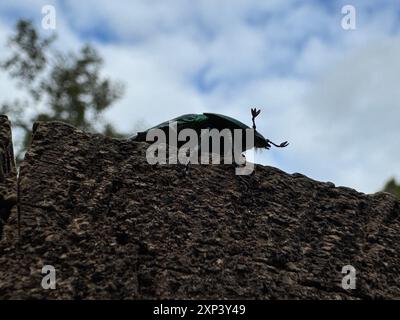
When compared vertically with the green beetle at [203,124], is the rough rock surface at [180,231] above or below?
below

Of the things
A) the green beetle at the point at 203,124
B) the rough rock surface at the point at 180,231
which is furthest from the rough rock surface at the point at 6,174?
the green beetle at the point at 203,124

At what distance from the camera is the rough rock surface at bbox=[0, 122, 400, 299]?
A: 3.45m

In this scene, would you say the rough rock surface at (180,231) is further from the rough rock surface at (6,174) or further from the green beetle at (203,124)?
the green beetle at (203,124)

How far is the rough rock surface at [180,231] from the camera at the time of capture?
3.45 meters

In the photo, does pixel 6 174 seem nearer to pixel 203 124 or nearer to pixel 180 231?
pixel 180 231

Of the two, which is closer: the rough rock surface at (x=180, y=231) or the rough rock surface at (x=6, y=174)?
the rough rock surface at (x=180, y=231)

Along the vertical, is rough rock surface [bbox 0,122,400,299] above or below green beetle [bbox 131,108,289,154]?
below

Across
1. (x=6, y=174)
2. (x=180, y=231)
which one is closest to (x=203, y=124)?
(x=180, y=231)

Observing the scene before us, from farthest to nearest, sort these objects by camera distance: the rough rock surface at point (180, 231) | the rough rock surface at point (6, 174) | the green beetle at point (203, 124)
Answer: the green beetle at point (203, 124), the rough rock surface at point (6, 174), the rough rock surface at point (180, 231)

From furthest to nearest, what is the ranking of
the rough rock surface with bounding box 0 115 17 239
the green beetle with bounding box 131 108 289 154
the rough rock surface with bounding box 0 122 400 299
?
the green beetle with bounding box 131 108 289 154 < the rough rock surface with bounding box 0 115 17 239 < the rough rock surface with bounding box 0 122 400 299

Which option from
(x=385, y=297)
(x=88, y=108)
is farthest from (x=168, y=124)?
(x=88, y=108)

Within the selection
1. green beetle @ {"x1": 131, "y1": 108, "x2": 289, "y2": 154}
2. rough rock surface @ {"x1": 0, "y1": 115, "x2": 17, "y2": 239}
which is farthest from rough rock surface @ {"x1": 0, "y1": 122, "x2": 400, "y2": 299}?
green beetle @ {"x1": 131, "y1": 108, "x2": 289, "y2": 154}

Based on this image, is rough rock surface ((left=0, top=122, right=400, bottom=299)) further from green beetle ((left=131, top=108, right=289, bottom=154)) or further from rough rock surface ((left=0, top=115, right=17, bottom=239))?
green beetle ((left=131, top=108, right=289, bottom=154))
